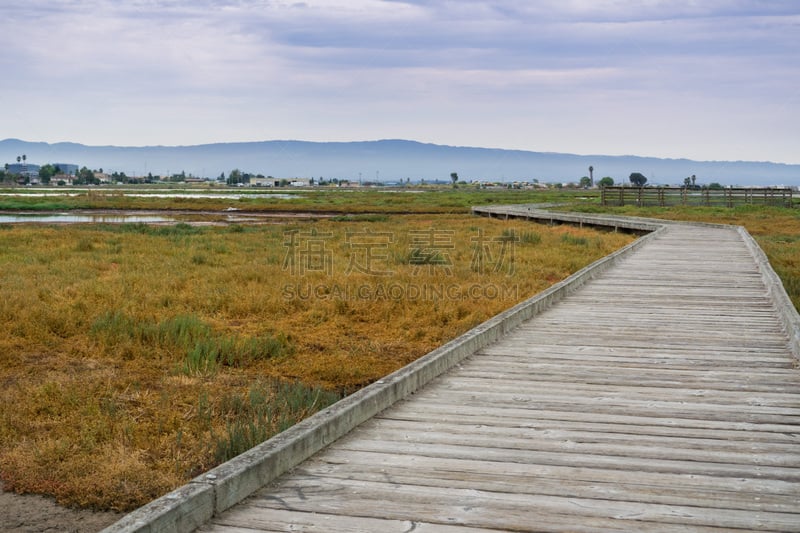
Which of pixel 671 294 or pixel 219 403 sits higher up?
pixel 671 294

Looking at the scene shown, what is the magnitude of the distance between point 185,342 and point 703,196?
48669 mm

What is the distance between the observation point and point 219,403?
7.98 metres

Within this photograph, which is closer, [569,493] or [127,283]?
[569,493]

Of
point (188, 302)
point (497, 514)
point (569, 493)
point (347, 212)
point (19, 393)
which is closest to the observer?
point (497, 514)

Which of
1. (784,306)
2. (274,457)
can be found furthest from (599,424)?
(784,306)

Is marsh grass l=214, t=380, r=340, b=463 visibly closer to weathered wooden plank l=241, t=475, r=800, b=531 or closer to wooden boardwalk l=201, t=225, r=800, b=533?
wooden boardwalk l=201, t=225, r=800, b=533

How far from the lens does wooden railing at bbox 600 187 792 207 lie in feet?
169

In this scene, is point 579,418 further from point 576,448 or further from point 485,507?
point 485,507

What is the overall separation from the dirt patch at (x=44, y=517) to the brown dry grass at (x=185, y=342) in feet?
0.33

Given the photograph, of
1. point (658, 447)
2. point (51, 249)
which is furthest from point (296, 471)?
point (51, 249)

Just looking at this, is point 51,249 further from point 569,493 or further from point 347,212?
point 347,212

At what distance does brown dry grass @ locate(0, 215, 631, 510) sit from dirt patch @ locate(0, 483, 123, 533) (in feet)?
0.33

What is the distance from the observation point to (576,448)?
456cm

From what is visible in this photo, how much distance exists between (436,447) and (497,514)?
3.24 feet
